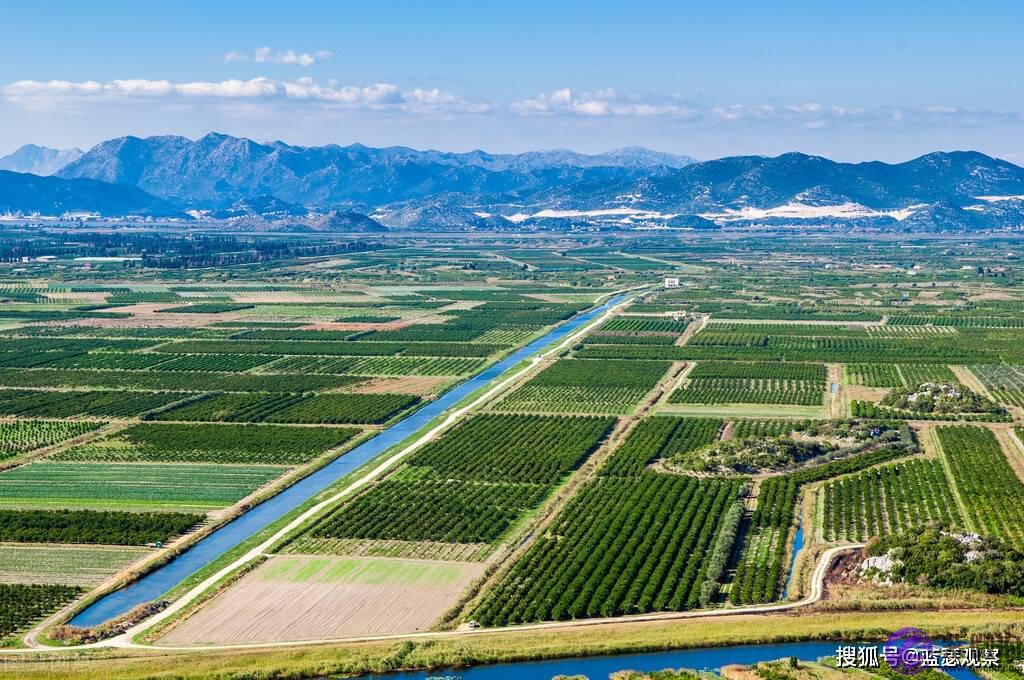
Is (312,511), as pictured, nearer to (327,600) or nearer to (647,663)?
(327,600)

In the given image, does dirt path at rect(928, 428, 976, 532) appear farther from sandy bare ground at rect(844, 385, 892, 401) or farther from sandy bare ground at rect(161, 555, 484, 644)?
sandy bare ground at rect(161, 555, 484, 644)

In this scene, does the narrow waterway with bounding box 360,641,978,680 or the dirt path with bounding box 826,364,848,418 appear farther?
the dirt path with bounding box 826,364,848,418

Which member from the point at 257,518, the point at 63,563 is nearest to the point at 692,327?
the point at 257,518

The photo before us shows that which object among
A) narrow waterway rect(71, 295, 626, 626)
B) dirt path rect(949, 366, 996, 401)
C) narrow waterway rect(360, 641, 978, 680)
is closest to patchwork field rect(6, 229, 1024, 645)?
dirt path rect(949, 366, 996, 401)

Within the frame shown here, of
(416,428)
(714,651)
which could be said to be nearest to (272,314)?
(416,428)

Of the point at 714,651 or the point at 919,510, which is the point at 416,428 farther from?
the point at 714,651

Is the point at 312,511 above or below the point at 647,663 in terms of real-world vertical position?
above
